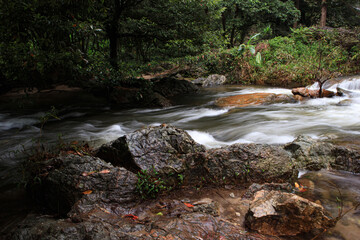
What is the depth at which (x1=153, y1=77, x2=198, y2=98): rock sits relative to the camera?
1198 cm

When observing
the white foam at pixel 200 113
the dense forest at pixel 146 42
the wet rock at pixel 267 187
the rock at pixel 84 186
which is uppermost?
the dense forest at pixel 146 42

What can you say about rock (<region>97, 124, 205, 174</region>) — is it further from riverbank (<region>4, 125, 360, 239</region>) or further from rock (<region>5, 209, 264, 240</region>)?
rock (<region>5, 209, 264, 240</region>)

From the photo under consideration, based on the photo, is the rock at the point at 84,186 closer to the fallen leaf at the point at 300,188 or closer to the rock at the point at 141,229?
the rock at the point at 141,229

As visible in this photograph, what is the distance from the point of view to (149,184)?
2955 millimetres

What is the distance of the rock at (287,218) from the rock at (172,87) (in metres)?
9.65

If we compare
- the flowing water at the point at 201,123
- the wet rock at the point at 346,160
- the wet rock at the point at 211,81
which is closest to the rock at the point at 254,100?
the flowing water at the point at 201,123

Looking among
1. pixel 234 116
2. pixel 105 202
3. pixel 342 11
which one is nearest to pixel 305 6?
pixel 342 11

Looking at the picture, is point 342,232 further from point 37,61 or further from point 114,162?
point 37,61

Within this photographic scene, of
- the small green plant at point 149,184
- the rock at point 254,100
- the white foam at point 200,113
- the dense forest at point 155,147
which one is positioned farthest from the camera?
the rock at point 254,100

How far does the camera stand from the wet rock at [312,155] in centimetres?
368

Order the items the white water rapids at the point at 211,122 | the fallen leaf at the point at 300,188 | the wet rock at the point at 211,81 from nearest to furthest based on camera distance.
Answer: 1. the fallen leaf at the point at 300,188
2. the white water rapids at the point at 211,122
3. the wet rock at the point at 211,81

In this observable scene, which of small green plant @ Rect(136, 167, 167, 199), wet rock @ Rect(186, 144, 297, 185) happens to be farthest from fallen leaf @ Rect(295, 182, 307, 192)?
small green plant @ Rect(136, 167, 167, 199)

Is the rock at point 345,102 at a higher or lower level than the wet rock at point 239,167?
lower

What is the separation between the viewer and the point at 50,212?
9.73 feet
